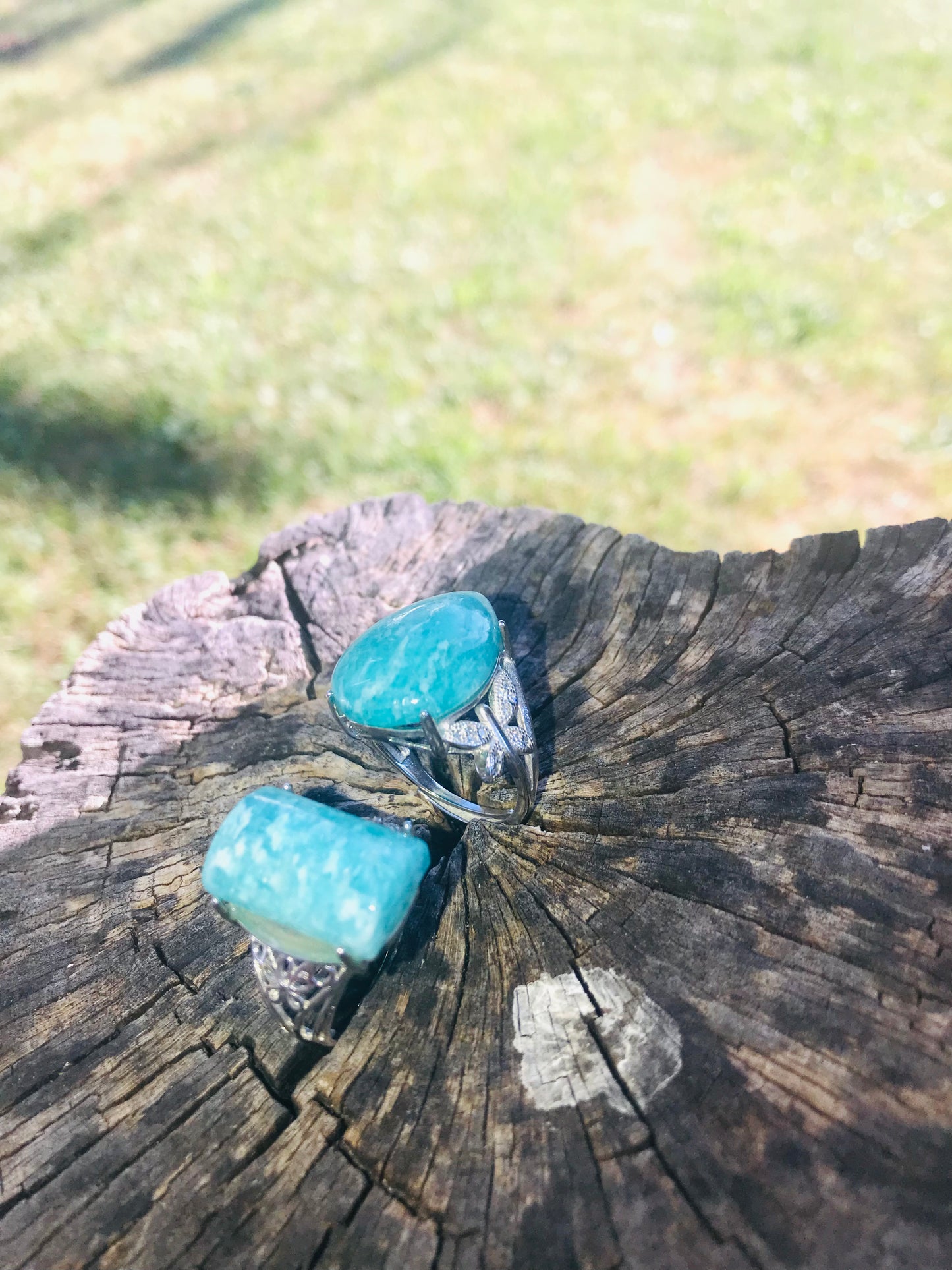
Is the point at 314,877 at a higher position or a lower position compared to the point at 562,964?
higher

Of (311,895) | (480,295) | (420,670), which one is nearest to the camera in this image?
(311,895)

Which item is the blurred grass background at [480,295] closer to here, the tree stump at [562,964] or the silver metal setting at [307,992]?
the tree stump at [562,964]

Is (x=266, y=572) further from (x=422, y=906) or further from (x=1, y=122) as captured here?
(x=1, y=122)

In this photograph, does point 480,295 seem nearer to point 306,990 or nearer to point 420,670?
point 420,670

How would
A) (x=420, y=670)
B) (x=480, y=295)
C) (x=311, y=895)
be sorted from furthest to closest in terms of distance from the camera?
(x=480, y=295), (x=420, y=670), (x=311, y=895)

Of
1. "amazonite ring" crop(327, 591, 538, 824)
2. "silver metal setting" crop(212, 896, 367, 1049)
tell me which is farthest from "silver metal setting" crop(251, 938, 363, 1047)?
"amazonite ring" crop(327, 591, 538, 824)

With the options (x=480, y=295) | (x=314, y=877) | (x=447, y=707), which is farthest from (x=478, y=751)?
(x=480, y=295)
